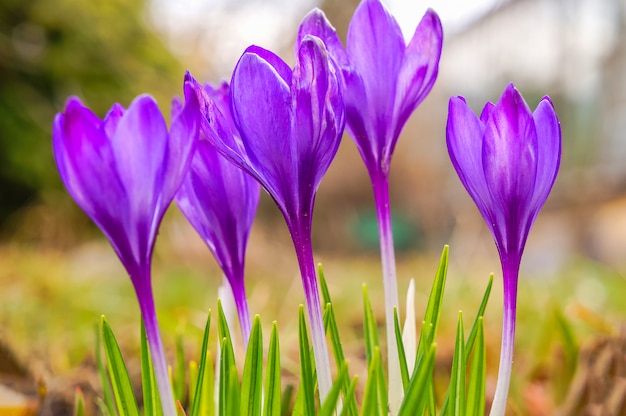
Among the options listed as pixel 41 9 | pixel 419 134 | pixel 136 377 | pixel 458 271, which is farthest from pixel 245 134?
pixel 419 134

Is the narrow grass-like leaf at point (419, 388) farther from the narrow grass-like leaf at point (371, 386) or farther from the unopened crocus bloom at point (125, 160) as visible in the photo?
the unopened crocus bloom at point (125, 160)

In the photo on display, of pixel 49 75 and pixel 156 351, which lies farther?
pixel 49 75

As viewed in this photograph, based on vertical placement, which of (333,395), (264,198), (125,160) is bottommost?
(333,395)

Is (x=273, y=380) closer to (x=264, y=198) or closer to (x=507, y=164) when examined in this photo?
(x=507, y=164)

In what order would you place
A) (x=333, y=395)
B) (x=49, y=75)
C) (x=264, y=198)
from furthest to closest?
(x=264, y=198), (x=49, y=75), (x=333, y=395)

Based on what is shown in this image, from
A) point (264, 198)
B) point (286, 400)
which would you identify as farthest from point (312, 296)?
point (264, 198)

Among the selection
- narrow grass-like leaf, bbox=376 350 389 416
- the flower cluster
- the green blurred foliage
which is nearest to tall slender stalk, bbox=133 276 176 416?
the flower cluster

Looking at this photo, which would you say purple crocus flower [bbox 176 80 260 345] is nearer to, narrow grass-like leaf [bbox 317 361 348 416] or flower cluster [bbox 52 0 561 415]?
flower cluster [bbox 52 0 561 415]

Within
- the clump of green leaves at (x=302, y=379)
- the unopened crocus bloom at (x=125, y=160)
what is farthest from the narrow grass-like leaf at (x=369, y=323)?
the unopened crocus bloom at (x=125, y=160)
